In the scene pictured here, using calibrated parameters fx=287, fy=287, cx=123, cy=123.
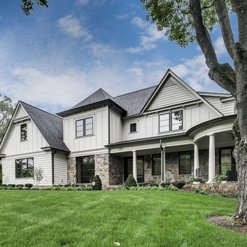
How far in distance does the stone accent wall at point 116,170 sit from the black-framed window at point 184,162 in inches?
175

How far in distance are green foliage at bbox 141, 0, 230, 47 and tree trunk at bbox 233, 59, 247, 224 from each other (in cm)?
374

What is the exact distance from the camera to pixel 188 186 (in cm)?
1387

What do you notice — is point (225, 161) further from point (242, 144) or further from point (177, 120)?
point (242, 144)

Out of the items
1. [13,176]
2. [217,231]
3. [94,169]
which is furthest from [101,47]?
[217,231]

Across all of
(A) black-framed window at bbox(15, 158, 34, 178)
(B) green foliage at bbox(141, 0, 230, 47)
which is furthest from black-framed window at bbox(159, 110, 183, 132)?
(A) black-framed window at bbox(15, 158, 34, 178)

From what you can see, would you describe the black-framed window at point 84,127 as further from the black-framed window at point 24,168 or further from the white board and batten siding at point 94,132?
the black-framed window at point 24,168

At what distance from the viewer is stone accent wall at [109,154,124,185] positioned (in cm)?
1947

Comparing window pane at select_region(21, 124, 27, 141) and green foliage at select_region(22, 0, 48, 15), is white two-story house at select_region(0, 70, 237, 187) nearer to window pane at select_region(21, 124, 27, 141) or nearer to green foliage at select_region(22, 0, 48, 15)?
window pane at select_region(21, 124, 27, 141)

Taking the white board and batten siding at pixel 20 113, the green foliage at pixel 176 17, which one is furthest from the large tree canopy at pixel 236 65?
the white board and batten siding at pixel 20 113

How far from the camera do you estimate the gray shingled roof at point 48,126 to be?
69.1ft

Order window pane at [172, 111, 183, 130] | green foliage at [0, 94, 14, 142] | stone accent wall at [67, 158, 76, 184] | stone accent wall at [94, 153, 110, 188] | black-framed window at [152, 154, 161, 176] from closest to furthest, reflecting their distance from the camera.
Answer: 1. window pane at [172, 111, 183, 130]
2. stone accent wall at [94, 153, 110, 188]
3. black-framed window at [152, 154, 161, 176]
4. stone accent wall at [67, 158, 76, 184]
5. green foliage at [0, 94, 14, 142]

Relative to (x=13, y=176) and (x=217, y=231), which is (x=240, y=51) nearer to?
(x=217, y=231)

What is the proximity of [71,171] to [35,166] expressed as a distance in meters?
2.79

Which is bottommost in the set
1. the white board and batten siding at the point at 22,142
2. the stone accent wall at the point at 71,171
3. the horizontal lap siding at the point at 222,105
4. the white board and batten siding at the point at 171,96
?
the stone accent wall at the point at 71,171
